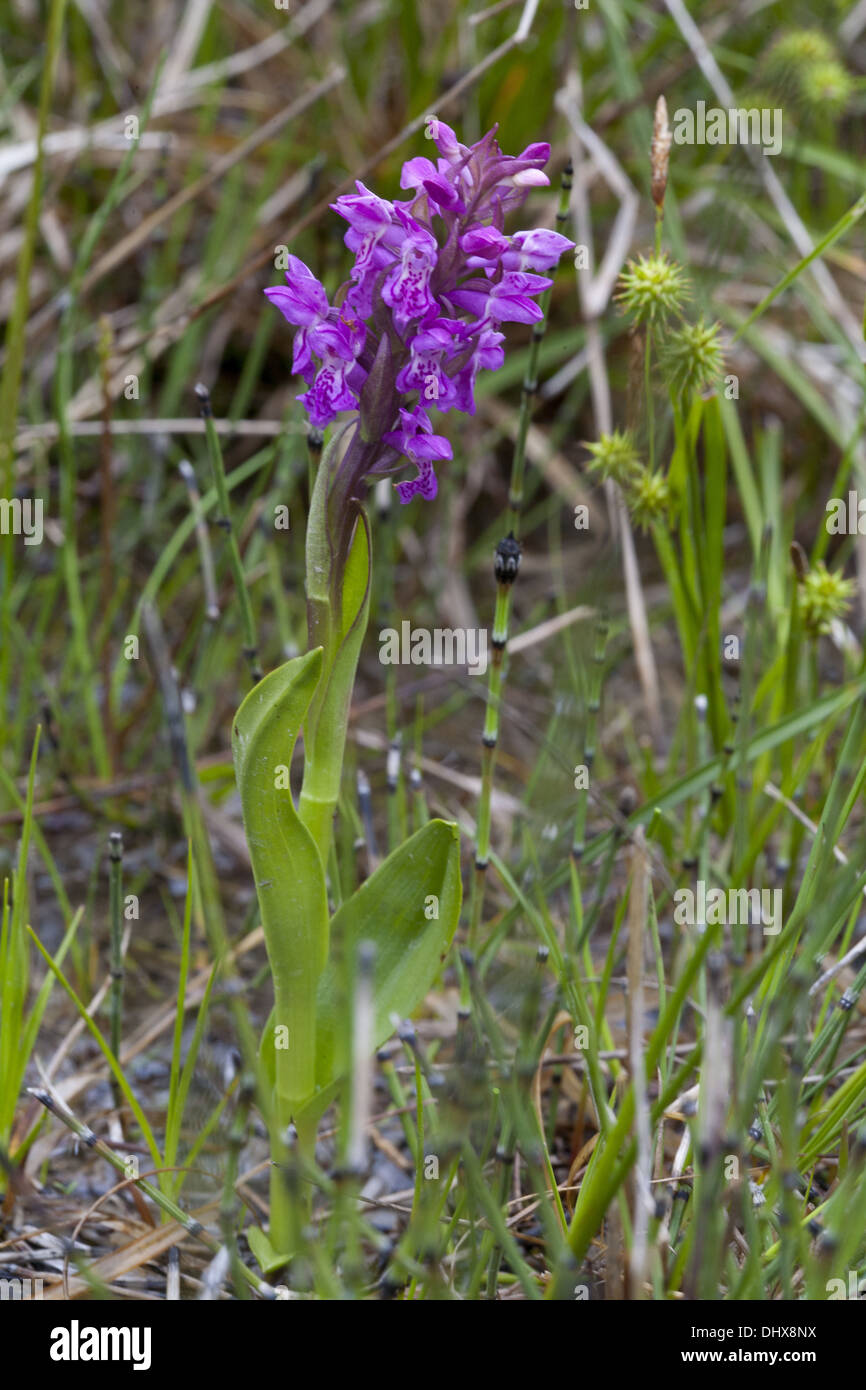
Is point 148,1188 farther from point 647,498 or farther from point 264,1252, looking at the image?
point 647,498

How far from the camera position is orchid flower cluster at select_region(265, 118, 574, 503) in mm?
1101

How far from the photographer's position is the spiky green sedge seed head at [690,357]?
5.19 ft

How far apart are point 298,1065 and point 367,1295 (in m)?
0.24

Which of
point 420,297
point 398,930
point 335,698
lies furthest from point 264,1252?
point 420,297

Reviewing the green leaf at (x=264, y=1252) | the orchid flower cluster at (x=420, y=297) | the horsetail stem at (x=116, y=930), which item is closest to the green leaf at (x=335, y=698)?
the orchid flower cluster at (x=420, y=297)

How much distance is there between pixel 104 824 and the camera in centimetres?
207

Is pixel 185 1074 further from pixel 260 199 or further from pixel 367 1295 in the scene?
pixel 260 199

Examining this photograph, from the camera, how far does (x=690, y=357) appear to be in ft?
5.21

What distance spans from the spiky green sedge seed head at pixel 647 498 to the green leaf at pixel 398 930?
2.23ft

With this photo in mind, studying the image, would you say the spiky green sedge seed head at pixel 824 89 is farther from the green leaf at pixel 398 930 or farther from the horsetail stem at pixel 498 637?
the green leaf at pixel 398 930

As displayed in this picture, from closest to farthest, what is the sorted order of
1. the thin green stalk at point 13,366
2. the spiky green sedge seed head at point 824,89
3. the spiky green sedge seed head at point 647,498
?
1. the spiky green sedge seed head at point 647,498
2. the thin green stalk at point 13,366
3. the spiky green sedge seed head at point 824,89

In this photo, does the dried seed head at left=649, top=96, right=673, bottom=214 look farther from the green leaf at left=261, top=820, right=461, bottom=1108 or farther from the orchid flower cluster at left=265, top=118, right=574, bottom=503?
the green leaf at left=261, top=820, right=461, bottom=1108

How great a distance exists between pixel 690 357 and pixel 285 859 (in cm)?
89

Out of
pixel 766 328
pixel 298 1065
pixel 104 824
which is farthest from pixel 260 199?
pixel 298 1065
